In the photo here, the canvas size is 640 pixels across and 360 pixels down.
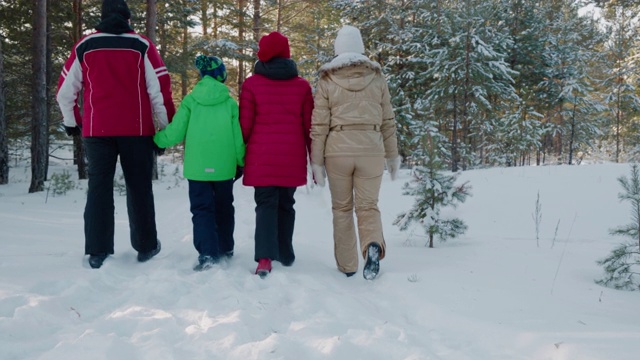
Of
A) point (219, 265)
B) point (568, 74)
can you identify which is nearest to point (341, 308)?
point (219, 265)

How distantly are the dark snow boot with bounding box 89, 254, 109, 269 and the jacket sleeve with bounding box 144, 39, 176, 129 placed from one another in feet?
4.22

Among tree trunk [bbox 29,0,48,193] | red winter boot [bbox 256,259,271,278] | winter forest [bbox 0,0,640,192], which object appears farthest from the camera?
winter forest [bbox 0,0,640,192]

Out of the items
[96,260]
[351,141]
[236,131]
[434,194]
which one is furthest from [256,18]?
[96,260]

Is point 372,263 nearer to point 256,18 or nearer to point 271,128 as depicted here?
point 271,128

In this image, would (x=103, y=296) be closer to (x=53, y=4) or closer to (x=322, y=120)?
(x=322, y=120)

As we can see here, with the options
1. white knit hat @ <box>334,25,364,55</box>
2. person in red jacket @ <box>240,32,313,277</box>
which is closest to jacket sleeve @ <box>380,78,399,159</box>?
white knit hat @ <box>334,25,364,55</box>

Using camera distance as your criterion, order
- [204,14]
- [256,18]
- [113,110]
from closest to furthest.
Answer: [113,110] < [256,18] < [204,14]

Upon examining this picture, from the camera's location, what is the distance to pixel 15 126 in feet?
52.7

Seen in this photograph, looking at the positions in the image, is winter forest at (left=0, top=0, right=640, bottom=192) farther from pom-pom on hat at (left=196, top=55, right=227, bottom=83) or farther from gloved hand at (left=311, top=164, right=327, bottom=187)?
pom-pom on hat at (left=196, top=55, right=227, bottom=83)

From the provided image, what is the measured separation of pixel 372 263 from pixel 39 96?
10.7 meters

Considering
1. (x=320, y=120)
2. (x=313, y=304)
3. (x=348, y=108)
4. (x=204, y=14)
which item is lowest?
(x=313, y=304)

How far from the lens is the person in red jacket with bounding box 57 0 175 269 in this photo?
12.4 ft

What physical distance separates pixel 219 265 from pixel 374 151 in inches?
67.7

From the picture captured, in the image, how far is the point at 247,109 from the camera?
13.0ft
